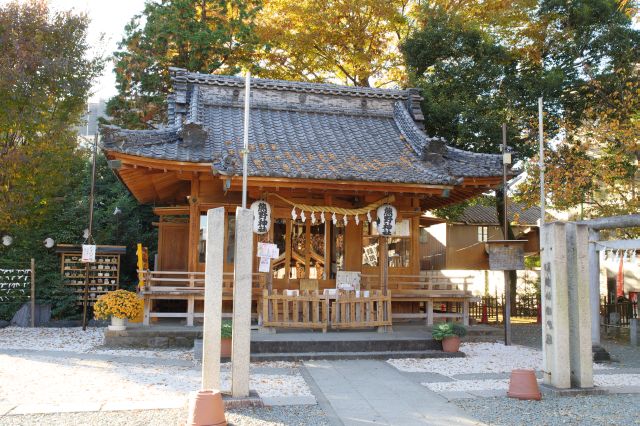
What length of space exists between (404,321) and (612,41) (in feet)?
38.7

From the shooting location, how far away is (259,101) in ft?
51.3

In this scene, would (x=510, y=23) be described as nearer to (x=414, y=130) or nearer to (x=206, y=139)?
(x=414, y=130)

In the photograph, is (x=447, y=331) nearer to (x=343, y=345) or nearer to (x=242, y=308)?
(x=343, y=345)

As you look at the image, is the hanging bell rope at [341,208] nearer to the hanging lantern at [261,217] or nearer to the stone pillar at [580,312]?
the hanging lantern at [261,217]

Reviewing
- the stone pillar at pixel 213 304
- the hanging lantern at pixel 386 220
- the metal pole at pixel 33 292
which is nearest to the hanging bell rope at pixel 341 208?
the hanging lantern at pixel 386 220

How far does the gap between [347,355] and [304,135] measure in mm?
6230

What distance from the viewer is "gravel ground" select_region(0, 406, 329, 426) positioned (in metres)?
6.02

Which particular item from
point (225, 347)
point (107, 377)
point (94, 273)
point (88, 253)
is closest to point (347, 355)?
point (225, 347)

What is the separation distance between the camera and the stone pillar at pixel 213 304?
21.3 ft

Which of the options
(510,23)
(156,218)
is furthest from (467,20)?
(156,218)

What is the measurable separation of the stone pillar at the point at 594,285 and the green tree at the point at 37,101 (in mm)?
14737

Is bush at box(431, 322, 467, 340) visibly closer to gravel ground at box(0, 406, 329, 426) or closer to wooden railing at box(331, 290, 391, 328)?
wooden railing at box(331, 290, 391, 328)

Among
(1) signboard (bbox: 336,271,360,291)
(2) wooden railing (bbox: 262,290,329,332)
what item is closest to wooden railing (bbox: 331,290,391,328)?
(2) wooden railing (bbox: 262,290,329,332)

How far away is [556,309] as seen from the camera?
780cm
